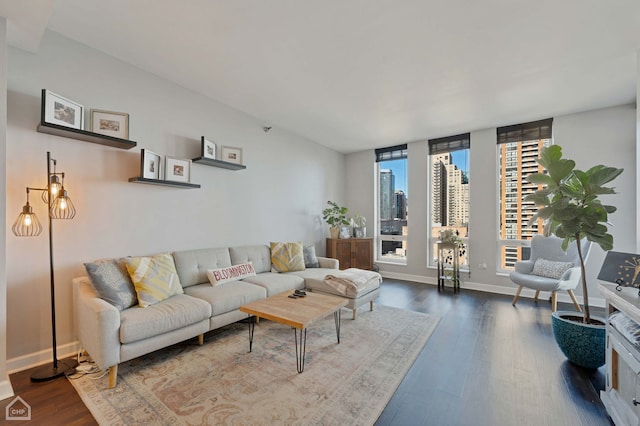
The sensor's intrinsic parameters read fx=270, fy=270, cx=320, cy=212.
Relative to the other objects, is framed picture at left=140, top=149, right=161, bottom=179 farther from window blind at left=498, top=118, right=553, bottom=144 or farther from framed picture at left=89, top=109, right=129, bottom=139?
window blind at left=498, top=118, right=553, bottom=144

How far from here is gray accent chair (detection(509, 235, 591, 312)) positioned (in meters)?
3.46

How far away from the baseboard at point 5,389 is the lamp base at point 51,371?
16 cm

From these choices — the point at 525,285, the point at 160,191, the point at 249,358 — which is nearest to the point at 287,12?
the point at 160,191

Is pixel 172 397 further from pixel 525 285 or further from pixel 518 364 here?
pixel 525 285

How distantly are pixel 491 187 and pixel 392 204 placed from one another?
191 cm

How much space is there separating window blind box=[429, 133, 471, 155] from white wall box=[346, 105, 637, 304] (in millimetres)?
112

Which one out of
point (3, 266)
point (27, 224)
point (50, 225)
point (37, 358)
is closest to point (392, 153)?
point (50, 225)

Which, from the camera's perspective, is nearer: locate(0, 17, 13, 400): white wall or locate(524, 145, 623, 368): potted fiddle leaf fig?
locate(0, 17, 13, 400): white wall

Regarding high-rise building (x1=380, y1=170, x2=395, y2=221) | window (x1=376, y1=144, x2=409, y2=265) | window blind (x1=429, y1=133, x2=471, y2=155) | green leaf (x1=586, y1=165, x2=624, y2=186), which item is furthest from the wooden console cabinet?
green leaf (x1=586, y1=165, x2=624, y2=186)

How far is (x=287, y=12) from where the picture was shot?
2.09 metres

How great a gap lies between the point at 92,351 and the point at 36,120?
199cm

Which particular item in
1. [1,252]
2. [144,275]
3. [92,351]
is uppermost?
[1,252]

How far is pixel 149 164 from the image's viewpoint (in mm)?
2863

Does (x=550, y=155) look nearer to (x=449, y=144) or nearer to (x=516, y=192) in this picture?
(x=516, y=192)
